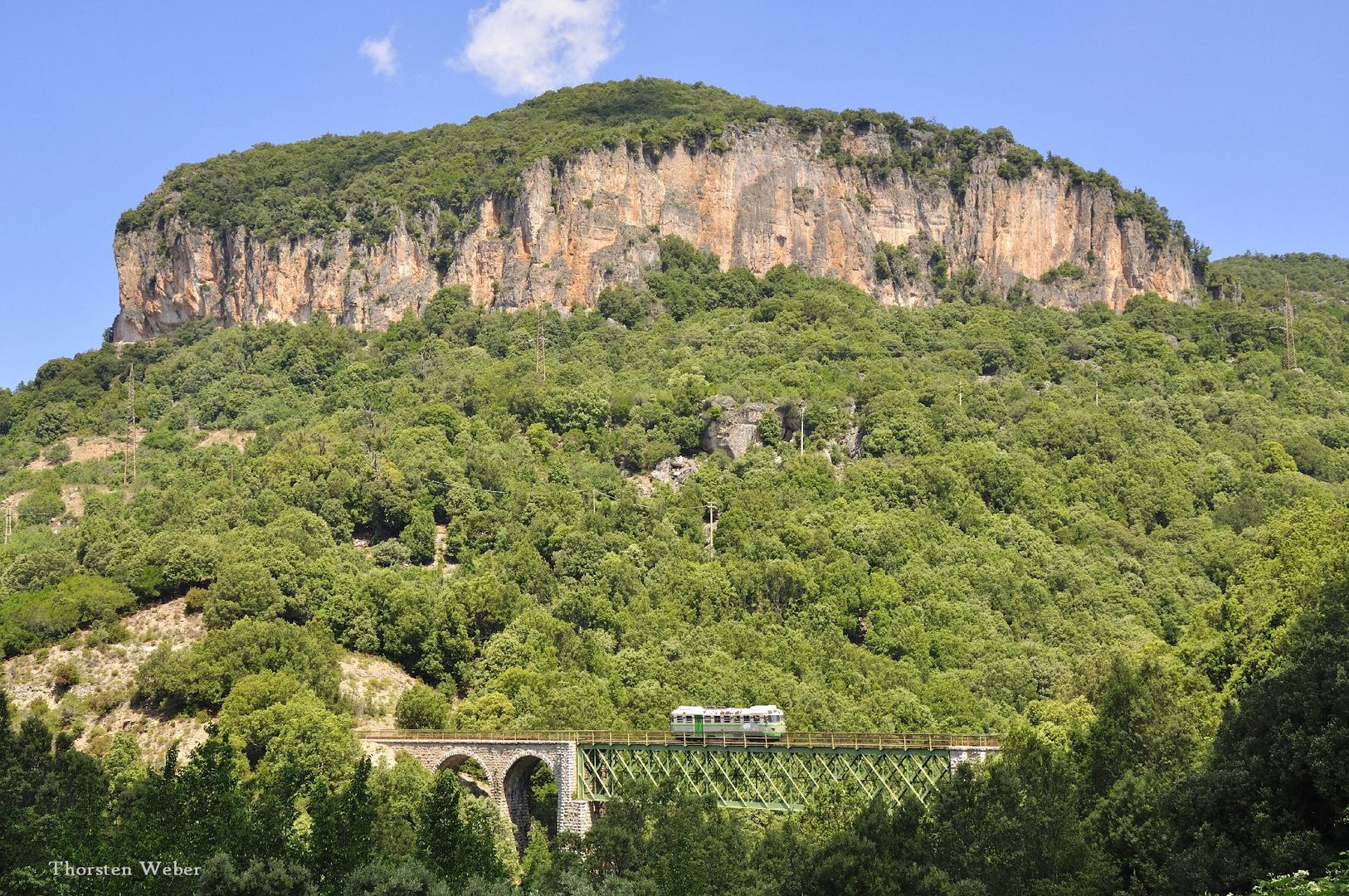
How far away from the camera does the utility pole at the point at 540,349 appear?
124 meters

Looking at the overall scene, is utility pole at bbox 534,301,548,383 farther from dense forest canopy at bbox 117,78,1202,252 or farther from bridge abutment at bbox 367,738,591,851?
bridge abutment at bbox 367,738,591,851

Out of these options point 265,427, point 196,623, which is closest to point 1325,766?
point 196,623

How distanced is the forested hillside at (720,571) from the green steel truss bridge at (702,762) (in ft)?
6.67

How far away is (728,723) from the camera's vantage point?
61.5 m

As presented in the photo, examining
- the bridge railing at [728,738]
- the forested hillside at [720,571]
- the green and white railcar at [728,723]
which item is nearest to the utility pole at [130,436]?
the forested hillside at [720,571]

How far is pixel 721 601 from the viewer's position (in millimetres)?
89562

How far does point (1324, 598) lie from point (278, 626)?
164 ft

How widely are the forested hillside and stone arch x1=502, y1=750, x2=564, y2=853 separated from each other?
161 centimetres

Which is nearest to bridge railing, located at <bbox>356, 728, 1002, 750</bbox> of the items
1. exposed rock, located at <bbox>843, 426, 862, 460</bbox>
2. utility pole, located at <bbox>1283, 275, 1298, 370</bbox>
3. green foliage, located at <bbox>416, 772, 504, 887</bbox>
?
green foliage, located at <bbox>416, 772, 504, 887</bbox>

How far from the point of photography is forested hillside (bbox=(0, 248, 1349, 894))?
43.6 metres

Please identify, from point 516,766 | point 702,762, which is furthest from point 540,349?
point 702,762

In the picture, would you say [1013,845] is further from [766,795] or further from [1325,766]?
[766,795]

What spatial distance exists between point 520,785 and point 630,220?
282 ft

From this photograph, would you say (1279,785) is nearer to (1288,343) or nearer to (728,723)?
(728,723)
